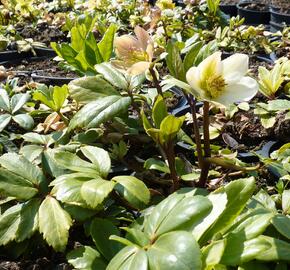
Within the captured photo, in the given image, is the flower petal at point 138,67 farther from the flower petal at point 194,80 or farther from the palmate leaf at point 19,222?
the palmate leaf at point 19,222

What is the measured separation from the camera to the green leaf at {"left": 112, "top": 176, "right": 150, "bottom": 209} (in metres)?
0.97

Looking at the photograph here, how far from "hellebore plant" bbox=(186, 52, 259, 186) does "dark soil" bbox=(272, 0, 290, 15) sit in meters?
3.42

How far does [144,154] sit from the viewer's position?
142 centimetres

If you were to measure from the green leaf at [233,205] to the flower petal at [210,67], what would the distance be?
0.75 ft

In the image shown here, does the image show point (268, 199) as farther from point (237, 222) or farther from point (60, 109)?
point (60, 109)

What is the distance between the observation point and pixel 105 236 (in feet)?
3.20

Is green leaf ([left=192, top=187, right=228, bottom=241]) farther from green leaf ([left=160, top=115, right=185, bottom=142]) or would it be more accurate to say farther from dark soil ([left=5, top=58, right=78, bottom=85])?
dark soil ([left=5, top=58, right=78, bottom=85])

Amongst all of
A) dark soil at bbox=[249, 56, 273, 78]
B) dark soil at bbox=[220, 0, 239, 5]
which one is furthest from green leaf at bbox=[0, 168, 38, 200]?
dark soil at bbox=[220, 0, 239, 5]

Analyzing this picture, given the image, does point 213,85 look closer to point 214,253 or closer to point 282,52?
point 214,253

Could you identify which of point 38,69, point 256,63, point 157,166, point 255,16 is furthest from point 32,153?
point 255,16

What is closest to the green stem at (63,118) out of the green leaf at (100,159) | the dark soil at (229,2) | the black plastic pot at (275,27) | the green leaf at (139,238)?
the green leaf at (100,159)

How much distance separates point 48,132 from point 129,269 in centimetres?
83

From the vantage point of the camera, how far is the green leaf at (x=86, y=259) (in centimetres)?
92

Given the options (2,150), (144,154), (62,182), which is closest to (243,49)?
(144,154)
